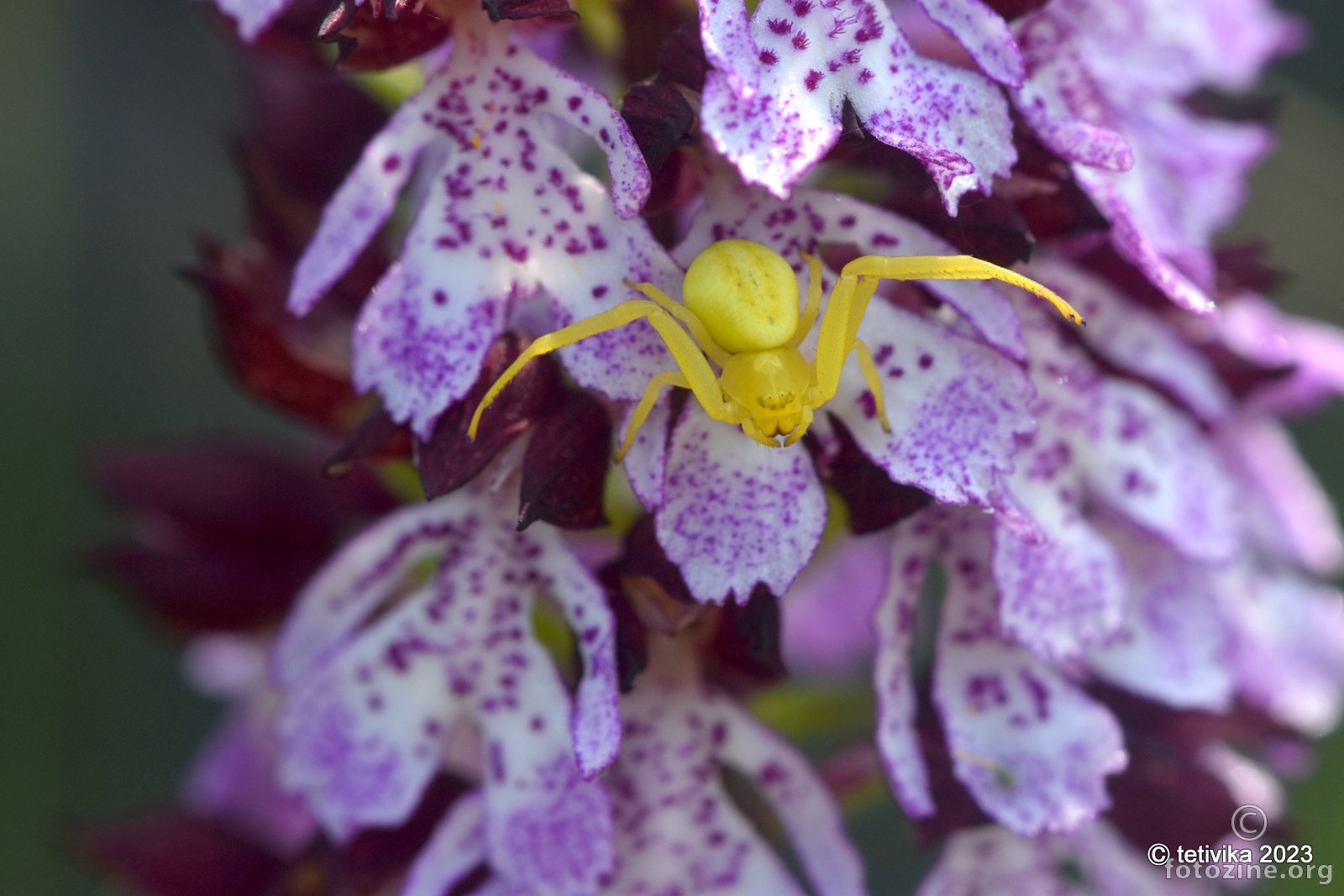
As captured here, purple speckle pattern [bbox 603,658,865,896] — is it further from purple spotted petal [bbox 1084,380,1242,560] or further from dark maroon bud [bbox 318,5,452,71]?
dark maroon bud [bbox 318,5,452,71]

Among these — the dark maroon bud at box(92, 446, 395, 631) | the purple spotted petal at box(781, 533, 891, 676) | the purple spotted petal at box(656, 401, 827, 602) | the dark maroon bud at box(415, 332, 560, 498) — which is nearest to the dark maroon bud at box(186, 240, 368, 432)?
the dark maroon bud at box(92, 446, 395, 631)

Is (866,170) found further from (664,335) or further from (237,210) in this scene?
(237,210)

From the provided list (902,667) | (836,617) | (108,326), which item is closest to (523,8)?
(902,667)

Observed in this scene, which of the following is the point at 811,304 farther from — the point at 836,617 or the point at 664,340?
the point at 836,617

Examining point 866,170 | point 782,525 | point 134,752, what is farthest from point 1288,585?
point 134,752

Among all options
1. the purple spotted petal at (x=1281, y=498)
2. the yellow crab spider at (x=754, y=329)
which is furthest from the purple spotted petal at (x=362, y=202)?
the purple spotted petal at (x=1281, y=498)
